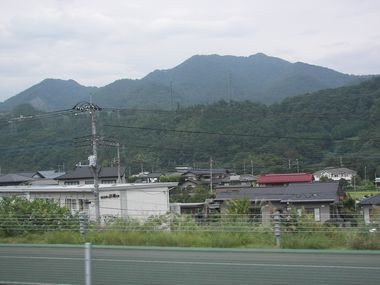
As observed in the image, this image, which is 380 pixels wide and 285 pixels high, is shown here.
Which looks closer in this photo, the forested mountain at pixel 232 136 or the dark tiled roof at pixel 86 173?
the forested mountain at pixel 232 136

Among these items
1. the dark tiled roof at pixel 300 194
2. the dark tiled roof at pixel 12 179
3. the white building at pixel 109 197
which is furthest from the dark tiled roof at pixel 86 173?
the white building at pixel 109 197

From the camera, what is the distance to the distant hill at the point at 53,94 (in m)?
124

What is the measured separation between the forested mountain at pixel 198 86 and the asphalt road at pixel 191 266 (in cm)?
7924

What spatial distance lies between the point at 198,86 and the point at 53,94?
44.3 meters

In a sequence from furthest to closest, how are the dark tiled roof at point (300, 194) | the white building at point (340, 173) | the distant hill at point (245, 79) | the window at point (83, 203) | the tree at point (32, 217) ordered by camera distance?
the distant hill at point (245, 79), the white building at point (340, 173), the dark tiled roof at point (300, 194), the window at point (83, 203), the tree at point (32, 217)

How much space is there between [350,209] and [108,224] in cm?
1728

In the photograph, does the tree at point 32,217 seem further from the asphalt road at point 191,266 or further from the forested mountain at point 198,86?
the forested mountain at point 198,86

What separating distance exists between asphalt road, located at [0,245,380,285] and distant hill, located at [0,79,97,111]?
115m

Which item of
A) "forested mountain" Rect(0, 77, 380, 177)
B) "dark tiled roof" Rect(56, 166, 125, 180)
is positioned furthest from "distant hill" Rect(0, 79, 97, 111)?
"dark tiled roof" Rect(56, 166, 125, 180)

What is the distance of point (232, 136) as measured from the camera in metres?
39.6

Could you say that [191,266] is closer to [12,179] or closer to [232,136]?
[232,136]

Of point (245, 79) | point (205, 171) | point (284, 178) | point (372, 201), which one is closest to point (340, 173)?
point (284, 178)

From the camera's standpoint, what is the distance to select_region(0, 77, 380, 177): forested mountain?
33.8 metres

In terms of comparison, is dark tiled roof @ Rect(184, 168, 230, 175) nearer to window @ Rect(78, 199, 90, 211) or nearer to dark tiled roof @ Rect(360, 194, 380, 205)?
dark tiled roof @ Rect(360, 194, 380, 205)
